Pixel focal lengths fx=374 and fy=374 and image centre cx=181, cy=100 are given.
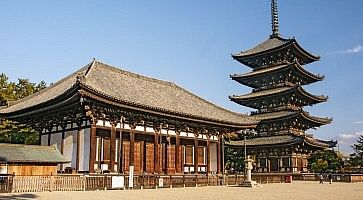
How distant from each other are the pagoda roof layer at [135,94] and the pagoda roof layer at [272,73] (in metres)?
13.4

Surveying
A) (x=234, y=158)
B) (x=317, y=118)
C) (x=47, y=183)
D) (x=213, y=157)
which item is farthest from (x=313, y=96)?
(x=47, y=183)

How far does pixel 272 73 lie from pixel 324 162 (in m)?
20.4

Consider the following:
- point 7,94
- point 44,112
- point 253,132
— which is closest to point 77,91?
point 44,112

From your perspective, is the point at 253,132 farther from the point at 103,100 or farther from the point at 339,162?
the point at 103,100

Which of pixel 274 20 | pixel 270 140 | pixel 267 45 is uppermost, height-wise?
pixel 274 20

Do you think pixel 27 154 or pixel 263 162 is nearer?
pixel 27 154

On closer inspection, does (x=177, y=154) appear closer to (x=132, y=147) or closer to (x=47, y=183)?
(x=132, y=147)

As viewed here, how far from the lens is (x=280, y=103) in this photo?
52125 mm

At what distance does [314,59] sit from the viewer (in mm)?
58094

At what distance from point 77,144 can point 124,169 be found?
4462mm

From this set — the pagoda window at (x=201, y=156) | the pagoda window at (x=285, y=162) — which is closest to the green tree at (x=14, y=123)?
the pagoda window at (x=201, y=156)

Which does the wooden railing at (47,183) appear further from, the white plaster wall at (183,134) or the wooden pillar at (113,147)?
the white plaster wall at (183,134)

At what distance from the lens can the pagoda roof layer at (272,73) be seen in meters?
51.4

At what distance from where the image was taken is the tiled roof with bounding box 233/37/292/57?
55.7 meters
